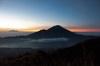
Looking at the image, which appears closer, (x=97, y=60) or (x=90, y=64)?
(x=90, y=64)

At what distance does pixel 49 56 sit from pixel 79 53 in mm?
2939

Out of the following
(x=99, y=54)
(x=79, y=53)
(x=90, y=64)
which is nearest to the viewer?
(x=90, y=64)

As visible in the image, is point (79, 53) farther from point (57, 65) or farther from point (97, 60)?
point (57, 65)

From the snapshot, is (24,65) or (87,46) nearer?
(24,65)

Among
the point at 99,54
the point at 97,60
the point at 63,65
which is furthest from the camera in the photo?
the point at 99,54

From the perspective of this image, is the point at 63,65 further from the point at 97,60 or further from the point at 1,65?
the point at 97,60

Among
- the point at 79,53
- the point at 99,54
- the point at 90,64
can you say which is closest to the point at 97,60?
the point at 99,54

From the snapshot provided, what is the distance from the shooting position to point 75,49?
18.2 meters

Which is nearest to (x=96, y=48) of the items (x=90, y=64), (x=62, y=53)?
(x=62, y=53)

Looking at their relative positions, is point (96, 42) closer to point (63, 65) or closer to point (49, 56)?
point (49, 56)

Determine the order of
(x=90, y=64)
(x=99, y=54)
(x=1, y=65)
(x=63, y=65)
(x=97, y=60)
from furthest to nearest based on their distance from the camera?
(x=99, y=54) → (x=97, y=60) → (x=1, y=65) → (x=63, y=65) → (x=90, y=64)

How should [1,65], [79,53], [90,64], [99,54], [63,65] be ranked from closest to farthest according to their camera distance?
[90,64] → [63,65] → [1,65] → [99,54] → [79,53]

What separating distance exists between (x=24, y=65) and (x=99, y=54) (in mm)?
7373

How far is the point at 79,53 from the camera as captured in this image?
17.1m
